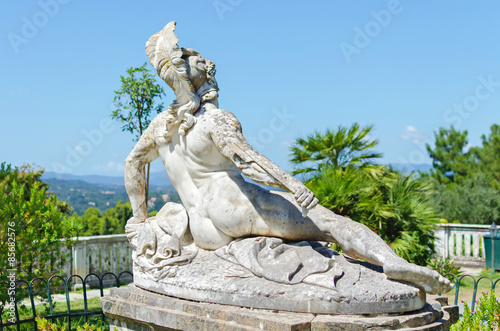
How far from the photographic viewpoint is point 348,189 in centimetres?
791

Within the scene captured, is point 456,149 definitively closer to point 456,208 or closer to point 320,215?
point 456,208

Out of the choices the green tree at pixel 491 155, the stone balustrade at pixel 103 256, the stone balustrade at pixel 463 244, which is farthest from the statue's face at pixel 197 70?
the green tree at pixel 491 155

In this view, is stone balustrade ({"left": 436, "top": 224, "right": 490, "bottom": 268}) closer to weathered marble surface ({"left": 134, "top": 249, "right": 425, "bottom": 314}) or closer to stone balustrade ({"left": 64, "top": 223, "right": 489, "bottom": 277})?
stone balustrade ({"left": 64, "top": 223, "right": 489, "bottom": 277})

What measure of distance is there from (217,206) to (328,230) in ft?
3.03

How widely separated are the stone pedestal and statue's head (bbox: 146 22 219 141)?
1.42 meters

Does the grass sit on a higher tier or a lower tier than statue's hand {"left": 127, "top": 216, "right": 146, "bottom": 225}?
lower

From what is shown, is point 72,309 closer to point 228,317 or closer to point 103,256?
point 103,256

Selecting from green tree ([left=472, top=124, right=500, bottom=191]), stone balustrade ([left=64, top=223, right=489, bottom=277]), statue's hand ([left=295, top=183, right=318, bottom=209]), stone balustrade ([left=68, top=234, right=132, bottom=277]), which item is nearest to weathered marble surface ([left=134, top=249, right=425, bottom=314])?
statue's hand ([left=295, top=183, right=318, bottom=209])

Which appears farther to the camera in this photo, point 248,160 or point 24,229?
point 24,229

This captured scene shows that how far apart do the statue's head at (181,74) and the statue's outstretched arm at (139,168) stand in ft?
0.91

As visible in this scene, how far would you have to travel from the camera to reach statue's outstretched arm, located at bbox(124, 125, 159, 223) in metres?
4.82

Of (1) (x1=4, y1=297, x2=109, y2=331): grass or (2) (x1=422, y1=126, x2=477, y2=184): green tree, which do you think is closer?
(1) (x1=4, y1=297, x2=109, y2=331): grass

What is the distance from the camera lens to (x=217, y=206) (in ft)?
14.4

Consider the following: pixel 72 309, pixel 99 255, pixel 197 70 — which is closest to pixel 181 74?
pixel 197 70
